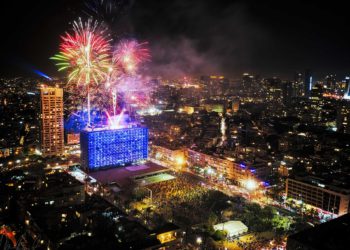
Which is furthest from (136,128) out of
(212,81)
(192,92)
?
(212,81)

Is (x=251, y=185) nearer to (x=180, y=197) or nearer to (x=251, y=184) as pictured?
(x=251, y=184)

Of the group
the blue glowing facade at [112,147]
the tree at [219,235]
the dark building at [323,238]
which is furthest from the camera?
the blue glowing facade at [112,147]

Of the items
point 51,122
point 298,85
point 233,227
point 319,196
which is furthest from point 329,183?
point 298,85

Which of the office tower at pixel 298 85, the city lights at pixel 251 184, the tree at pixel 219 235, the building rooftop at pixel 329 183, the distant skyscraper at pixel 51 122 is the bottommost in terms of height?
the tree at pixel 219 235

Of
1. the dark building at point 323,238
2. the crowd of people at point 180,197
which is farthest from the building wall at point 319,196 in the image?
the dark building at point 323,238

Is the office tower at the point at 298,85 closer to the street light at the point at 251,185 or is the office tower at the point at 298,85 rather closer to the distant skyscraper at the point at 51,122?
the street light at the point at 251,185

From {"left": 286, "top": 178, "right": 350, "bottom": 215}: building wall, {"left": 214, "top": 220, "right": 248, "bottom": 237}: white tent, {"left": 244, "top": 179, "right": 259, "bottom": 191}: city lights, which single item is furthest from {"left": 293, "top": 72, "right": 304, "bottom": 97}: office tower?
{"left": 214, "top": 220, "right": 248, "bottom": 237}: white tent

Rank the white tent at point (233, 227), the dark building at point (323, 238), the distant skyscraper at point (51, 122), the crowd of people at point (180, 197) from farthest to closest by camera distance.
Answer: the distant skyscraper at point (51, 122) < the crowd of people at point (180, 197) < the white tent at point (233, 227) < the dark building at point (323, 238)
